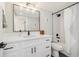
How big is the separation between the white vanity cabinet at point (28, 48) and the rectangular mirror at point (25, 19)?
0.47 metres

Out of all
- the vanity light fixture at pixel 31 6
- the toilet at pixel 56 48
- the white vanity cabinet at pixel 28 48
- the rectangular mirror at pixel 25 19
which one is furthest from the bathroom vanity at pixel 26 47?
the vanity light fixture at pixel 31 6

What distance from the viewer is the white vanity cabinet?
1119 millimetres

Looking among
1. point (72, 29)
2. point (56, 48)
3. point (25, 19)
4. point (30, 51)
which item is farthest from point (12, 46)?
point (72, 29)

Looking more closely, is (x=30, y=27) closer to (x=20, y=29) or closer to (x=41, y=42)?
(x=20, y=29)

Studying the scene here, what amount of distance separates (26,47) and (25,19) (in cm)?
77

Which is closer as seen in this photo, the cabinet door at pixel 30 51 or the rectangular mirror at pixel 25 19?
the cabinet door at pixel 30 51

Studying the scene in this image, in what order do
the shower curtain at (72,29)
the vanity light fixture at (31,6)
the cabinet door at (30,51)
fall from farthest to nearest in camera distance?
1. the vanity light fixture at (31,6)
2. the shower curtain at (72,29)
3. the cabinet door at (30,51)

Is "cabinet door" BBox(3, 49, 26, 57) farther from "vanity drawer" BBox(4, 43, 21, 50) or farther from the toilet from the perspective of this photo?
the toilet

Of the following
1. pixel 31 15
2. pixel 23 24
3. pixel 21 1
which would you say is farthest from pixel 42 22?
pixel 21 1

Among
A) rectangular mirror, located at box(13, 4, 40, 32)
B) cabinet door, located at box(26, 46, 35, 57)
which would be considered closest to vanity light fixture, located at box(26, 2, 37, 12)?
rectangular mirror, located at box(13, 4, 40, 32)

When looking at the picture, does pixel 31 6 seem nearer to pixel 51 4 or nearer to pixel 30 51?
pixel 51 4

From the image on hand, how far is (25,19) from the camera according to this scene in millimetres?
1896

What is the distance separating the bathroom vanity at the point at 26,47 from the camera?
1108mm

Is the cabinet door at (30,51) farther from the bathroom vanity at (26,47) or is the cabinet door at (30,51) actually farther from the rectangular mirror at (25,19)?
the rectangular mirror at (25,19)
